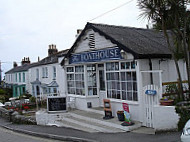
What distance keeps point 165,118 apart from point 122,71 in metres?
3.37

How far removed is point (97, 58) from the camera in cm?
1305

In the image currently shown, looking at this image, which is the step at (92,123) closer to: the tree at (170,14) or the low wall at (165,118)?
the low wall at (165,118)

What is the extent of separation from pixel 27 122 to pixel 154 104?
27.5 feet

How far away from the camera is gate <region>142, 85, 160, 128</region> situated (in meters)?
9.66

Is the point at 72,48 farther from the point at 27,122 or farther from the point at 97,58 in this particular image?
the point at 27,122

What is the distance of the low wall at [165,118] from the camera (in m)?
8.83

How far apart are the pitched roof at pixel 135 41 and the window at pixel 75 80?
1527 mm

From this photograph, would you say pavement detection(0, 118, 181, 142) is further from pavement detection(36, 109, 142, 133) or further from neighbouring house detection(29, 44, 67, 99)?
neighbouring house detection(29, 44, 67, 99)

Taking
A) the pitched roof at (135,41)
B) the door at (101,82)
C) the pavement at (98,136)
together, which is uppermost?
the pitched roof at (135,41)

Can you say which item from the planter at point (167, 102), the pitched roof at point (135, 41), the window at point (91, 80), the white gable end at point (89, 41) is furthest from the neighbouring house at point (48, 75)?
the planter at point (167, 102)

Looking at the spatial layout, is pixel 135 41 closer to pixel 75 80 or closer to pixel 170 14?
pixel 170 14

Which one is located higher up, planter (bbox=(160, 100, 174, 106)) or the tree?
the tree

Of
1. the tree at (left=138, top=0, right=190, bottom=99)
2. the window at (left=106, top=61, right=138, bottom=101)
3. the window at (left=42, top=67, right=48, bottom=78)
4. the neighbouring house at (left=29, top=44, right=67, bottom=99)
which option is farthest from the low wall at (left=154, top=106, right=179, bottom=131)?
the window at (left=42, top=67, right=48, bottom=78)

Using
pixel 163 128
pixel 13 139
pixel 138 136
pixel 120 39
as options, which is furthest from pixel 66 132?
pixel 120 39
